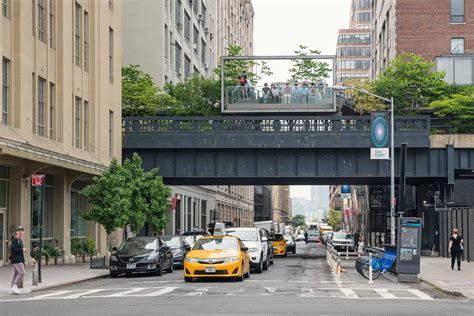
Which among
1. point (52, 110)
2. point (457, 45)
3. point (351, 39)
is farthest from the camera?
point (351, 39)

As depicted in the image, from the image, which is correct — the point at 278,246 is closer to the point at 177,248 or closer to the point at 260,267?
the point at 177,248

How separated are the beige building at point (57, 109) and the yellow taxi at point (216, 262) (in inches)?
239

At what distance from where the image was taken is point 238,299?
64.7 feet

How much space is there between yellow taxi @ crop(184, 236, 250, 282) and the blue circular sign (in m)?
17.6

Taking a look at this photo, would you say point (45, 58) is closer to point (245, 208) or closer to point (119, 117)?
point (119, 117)

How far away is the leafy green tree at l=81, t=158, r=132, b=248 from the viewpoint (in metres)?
39.0

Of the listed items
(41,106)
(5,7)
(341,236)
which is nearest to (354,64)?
(341,236)

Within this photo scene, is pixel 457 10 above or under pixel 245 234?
above

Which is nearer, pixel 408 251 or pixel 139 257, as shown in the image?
pixel 408 251

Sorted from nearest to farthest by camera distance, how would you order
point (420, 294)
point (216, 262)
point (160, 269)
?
point (420, 294)
point (216, 262)
point (160, 269)

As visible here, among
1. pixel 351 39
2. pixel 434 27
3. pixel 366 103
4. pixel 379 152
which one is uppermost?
pixel 351 39

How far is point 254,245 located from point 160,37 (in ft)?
114

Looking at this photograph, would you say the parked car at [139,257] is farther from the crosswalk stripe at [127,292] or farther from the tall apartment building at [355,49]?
the tall apartment building at [355,49]

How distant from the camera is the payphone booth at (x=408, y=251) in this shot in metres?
28.1
